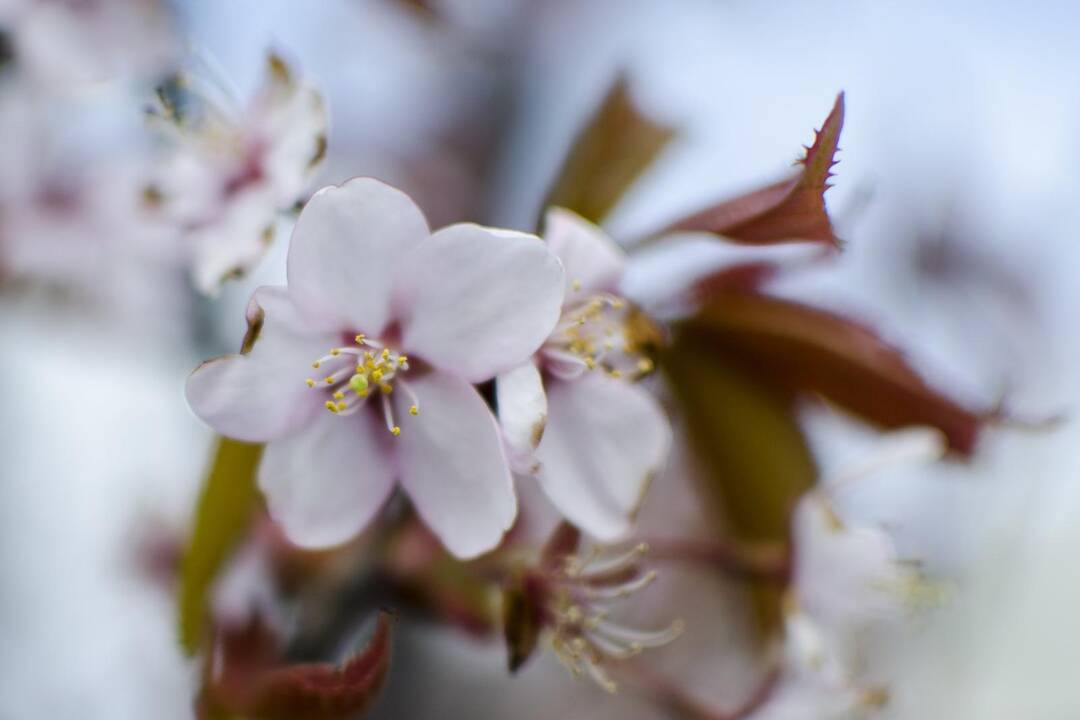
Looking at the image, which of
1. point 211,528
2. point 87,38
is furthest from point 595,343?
point 87,38

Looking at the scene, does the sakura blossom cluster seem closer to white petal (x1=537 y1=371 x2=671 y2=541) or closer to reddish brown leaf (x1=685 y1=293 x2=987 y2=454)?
white petal (x1=537 y1=371 x2=671 y2=541)

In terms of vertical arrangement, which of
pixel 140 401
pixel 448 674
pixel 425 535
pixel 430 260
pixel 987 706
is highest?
pixel 430 260

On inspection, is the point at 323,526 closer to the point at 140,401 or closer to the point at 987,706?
the point at 140,401

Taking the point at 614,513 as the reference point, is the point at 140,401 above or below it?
below

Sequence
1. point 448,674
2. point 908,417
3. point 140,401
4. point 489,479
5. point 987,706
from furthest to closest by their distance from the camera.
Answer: point 987,706 < point 448,674 < point 140,401 < point 908,417 < point 489,479

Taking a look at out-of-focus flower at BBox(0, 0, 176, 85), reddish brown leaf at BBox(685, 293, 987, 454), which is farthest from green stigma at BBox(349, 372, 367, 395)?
out-of-focus flower at BBox(0, 0, 176, 85)

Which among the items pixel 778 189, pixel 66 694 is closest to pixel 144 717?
pixel 66 694
